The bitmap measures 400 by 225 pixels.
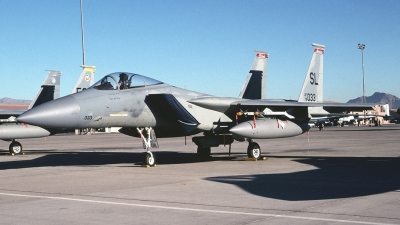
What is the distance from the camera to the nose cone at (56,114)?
39.8ft

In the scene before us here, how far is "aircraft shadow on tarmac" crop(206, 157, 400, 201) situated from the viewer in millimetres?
8539

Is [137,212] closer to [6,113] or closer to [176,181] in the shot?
[176,181]

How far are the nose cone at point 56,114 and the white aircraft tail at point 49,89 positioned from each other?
41.8 feet

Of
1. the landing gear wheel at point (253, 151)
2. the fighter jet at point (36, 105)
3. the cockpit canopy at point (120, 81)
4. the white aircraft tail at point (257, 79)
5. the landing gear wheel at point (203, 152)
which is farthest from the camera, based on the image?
the fighter jet at point (36, 105)

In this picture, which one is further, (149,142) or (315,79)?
(315,79)

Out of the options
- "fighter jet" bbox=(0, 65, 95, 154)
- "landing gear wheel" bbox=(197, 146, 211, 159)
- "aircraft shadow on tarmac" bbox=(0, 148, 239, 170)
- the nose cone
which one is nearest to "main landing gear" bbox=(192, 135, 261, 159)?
"landing gear wheel" bbox=(197, 146, 211, 159)

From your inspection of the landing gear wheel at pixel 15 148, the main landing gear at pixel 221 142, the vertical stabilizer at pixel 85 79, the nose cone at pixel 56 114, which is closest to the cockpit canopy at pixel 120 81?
the nose cone at pixel 56 114

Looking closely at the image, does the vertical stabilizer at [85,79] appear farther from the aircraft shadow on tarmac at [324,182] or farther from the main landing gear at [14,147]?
the aircraft shadow on tarmac at [324,182]

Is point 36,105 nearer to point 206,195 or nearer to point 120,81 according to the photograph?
point 120,81

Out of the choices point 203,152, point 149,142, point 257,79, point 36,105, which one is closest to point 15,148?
point 36,105

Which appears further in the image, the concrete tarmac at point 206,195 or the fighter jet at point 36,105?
the fighter jet at point 36,105

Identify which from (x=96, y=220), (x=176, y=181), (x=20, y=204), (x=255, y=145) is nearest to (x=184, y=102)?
(x=255, y=145)

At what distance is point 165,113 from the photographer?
48.4 feet

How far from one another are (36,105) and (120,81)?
1217 centimetres
